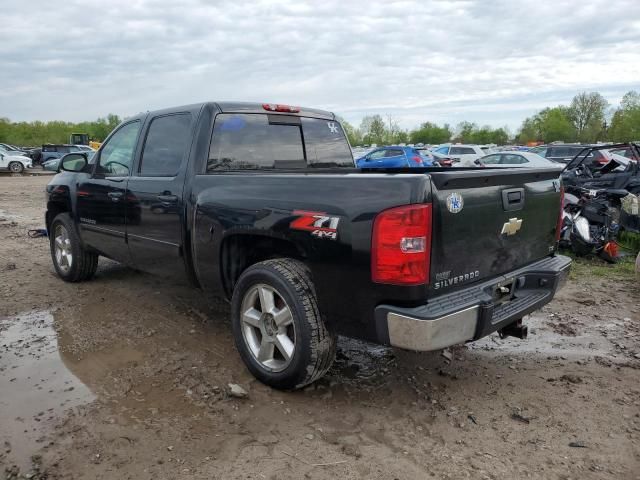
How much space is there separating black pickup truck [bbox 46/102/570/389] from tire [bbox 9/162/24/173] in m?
29.2

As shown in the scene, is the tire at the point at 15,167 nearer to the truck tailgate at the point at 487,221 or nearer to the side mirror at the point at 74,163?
the side mirror at the point at 74,163

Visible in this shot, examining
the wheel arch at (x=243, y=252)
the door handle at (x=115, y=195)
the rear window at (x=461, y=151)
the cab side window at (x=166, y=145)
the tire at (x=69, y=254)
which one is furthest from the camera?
the rear window at (x=461, y=151)

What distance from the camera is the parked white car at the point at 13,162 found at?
96.0ft

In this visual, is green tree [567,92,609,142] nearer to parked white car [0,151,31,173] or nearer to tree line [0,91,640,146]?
tree line [0,91,640,146]

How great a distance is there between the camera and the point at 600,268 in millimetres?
6973

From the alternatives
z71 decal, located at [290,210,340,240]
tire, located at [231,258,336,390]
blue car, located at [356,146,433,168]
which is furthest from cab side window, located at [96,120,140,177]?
blue car, located at [356,146,433,168]

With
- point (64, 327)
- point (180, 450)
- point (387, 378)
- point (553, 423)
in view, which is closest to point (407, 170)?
point (387, 378)

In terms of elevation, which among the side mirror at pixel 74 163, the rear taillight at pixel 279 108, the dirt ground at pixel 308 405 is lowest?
the dirt ground at pixel 308 405

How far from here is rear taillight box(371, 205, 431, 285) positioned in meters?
2.65

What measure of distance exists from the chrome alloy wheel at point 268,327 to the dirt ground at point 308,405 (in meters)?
0.23

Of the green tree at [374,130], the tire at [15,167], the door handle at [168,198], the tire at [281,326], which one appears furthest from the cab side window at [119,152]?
the green tree at [374,130]

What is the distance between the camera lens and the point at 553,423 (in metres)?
3.05

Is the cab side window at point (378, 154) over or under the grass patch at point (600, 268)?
over

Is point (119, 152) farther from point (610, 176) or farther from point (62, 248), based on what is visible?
point (610, 176)
